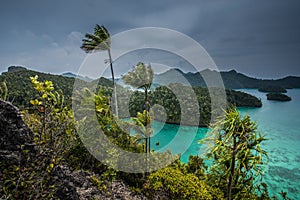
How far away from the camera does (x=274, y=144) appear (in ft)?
92.0

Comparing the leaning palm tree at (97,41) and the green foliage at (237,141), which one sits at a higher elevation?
the leaning palm tree at (97,41)

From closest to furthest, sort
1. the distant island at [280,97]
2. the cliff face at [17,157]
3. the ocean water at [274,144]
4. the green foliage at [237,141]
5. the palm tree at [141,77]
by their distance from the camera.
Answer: the cliff face at [17,157] → the green foliage at [237,141] → the palm tree at [141,77] → the ocean water at [274,144] → the distant island at [280,97]

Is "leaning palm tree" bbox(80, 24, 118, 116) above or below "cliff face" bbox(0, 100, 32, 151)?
above

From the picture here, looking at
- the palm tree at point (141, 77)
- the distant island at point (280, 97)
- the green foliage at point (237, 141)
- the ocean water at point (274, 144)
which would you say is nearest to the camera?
the green foliage at point (237, 141)

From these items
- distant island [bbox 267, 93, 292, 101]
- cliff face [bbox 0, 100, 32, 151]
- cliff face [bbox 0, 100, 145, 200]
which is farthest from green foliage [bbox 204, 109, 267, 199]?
distant island [bbox 267, 93, 292, 101]

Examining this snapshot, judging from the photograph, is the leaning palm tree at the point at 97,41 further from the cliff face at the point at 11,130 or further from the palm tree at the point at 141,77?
the cliff face at the point at 11,130

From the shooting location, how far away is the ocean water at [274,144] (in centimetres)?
1669

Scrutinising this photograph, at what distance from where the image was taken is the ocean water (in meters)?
16.7

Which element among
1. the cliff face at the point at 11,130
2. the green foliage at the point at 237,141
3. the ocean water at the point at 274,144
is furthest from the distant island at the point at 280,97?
the cliff face at the point at 11,130

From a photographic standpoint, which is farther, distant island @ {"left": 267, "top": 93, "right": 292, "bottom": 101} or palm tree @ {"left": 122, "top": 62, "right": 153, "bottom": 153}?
distant island @ {"left": 267, "top": 93, "right": 292, "bottom": 101}

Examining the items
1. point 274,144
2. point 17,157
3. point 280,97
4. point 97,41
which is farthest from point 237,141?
point 280,97

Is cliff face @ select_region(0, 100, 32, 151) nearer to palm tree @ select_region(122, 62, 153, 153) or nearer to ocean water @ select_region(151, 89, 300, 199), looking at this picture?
palm tree @ select_region(122, 62, 153, 153)

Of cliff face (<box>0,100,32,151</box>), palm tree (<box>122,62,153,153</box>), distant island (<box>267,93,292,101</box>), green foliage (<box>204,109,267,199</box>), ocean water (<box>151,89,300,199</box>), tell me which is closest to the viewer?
cliff face (<box>0,100,32,151</box>)

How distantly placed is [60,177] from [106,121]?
3.96 m
